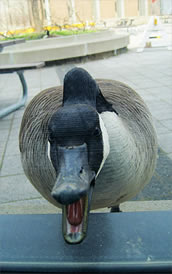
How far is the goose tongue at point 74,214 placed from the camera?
77 centimetres

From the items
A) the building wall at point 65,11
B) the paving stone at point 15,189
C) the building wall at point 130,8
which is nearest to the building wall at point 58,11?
the building wall at point 65,11

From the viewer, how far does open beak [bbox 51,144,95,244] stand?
0.70 meters

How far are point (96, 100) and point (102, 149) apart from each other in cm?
20

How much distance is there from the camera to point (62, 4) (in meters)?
20.2

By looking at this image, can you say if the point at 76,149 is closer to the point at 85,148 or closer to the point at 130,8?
the point at 85,148

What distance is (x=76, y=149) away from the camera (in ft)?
2.67

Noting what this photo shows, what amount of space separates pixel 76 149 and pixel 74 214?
0.16 metres

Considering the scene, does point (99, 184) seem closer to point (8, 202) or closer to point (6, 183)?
point (8, 202)

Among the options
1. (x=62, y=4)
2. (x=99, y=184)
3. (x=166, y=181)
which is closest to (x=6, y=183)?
(x=166, y=181)

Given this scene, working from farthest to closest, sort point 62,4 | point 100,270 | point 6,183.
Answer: point 62,4, point 6,183, point 100,270

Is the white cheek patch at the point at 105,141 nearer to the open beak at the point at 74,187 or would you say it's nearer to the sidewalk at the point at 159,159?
the open beak at the point at 74,187

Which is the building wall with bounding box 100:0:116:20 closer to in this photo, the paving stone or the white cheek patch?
the paving stone

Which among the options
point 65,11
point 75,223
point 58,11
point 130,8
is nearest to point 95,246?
point 75,223

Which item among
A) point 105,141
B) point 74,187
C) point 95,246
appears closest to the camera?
point 74,187
